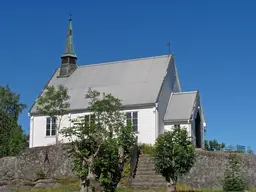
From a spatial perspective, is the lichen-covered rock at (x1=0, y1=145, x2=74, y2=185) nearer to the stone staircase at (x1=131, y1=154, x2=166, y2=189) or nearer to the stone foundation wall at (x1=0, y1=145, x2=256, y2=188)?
the stone foundation wall at (x1=0, y1=145, x2=256, y2=188)

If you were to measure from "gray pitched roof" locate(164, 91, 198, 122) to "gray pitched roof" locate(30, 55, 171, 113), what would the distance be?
7.61 ft

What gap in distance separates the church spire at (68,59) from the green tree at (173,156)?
77.1 feet

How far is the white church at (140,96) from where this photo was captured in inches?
1547

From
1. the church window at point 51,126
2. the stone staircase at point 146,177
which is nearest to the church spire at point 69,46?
the church window at point 51,126

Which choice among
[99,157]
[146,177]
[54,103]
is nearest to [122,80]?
[54,103]

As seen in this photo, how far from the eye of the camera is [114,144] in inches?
991

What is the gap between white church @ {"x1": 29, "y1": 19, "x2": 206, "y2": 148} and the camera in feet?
129

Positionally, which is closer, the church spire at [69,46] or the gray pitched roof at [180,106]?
the gray pitched roof at [180,106]

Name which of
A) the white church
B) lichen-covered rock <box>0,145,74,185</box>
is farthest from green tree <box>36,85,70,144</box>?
lichen-covered rock <box>0,145,74,185</box>

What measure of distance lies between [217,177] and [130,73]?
15.8 meters

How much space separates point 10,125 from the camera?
5191cm

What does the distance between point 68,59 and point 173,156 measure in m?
25.6

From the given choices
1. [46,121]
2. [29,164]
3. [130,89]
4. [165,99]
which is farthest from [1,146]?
[165,99]

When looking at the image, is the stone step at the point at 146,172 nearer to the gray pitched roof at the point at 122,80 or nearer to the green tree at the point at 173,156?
the green tree at the point at 173,156
